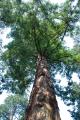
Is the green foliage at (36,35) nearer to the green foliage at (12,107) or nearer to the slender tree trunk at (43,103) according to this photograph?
the slender tree trunk at (43,103)

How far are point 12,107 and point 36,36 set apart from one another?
29654 millimetres

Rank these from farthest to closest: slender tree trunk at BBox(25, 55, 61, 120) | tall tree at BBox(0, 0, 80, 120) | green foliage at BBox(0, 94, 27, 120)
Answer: green foliage at BBox(0, 94, 27, 120), tall tree at BBox(0, 0, 80, 120), slender tree trunk at BBox(25, 55, 61, 120)

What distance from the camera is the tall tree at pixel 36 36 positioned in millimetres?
10977

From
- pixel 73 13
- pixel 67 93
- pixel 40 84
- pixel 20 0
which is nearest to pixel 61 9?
pixel 73 13

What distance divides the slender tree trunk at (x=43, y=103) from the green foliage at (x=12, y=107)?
1204 inches

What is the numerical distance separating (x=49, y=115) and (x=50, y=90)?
163cm

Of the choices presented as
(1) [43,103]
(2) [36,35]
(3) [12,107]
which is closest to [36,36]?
(2) [36,35]

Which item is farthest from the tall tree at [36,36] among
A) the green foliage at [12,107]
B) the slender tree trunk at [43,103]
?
the green foliage at [12,107]

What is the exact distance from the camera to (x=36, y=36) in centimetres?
1118

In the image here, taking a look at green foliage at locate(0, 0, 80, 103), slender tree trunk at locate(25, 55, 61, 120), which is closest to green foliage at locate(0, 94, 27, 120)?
green foliage at locate(0, 0, 80, 103)

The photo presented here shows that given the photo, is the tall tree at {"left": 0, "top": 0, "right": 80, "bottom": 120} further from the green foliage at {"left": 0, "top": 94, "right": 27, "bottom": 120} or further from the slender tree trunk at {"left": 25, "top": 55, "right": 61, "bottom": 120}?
the green foliage at {"left": 0, "top": 94, "right": 27, "bottom": 120}

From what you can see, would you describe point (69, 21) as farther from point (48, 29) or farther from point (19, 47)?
point (19, 47)

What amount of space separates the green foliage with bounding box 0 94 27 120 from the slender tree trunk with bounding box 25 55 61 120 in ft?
100

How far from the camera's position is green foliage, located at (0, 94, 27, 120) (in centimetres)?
3791
